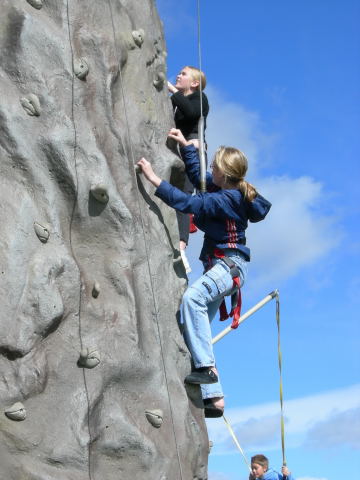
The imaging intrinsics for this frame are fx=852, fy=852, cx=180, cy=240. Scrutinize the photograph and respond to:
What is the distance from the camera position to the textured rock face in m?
5.34

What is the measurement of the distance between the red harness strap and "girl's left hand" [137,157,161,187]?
2.28 ft

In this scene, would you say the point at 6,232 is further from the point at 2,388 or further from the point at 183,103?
the point at 183,103

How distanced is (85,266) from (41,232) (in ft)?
1.54

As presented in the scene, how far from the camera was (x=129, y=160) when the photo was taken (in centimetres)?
649

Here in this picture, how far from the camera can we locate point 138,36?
277 inches

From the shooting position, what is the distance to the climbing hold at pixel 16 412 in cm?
513

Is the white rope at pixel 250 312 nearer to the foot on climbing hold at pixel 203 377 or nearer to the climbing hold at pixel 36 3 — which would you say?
the foot on climbing hold at pixel 203 377

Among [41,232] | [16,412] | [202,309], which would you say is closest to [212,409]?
[202,309]

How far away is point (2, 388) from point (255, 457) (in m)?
3.75

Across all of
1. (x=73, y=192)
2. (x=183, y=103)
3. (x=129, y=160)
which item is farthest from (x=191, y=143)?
(x=73, y=192)

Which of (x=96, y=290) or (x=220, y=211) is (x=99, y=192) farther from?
(x=220, y=211)

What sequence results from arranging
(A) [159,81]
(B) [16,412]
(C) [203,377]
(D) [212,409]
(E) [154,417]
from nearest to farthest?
(B) [16,412]
(E) [154,417]
(C) [203,377]
(D) [212,409]
(A) [159,81]

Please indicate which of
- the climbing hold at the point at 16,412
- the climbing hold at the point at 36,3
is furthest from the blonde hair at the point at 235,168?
the climbing hold at the point at 16,412

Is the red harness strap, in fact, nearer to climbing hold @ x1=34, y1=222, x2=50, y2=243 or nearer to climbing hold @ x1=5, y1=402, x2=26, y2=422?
climbing hold @ x1=34, y1=222, x2=50, y2=243
